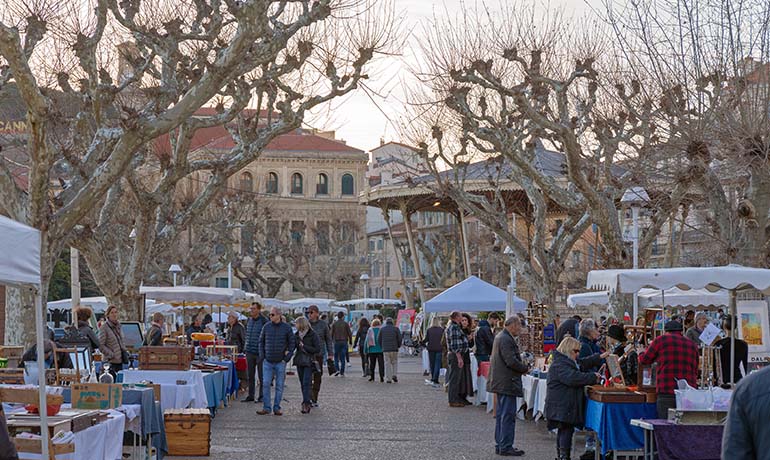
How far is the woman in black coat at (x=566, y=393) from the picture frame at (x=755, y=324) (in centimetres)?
457

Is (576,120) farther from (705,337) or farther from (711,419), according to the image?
(711,419)

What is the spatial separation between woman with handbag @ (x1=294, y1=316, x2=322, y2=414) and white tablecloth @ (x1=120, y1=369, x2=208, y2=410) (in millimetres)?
3569

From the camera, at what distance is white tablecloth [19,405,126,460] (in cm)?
1014

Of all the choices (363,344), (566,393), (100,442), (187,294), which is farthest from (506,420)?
(363,344)

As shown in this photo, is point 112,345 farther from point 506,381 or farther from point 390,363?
point 390,363

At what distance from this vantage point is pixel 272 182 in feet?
347

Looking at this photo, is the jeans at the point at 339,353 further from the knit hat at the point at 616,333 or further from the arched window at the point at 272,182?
the arched window at the point at 272,182

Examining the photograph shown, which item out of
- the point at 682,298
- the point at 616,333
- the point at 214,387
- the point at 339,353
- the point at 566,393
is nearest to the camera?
the point at 566,393

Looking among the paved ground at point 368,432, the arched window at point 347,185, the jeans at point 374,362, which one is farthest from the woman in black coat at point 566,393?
the arched window at point 347,185

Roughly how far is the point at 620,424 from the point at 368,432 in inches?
215

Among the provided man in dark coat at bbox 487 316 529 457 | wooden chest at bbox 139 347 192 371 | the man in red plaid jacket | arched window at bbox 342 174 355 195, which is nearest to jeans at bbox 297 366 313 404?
wooden chest at bbox 139 347 192 371

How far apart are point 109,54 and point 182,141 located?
11.1ft

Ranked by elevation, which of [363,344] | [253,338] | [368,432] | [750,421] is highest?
[253,338]

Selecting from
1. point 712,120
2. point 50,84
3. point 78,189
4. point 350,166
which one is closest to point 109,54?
point 50,84
